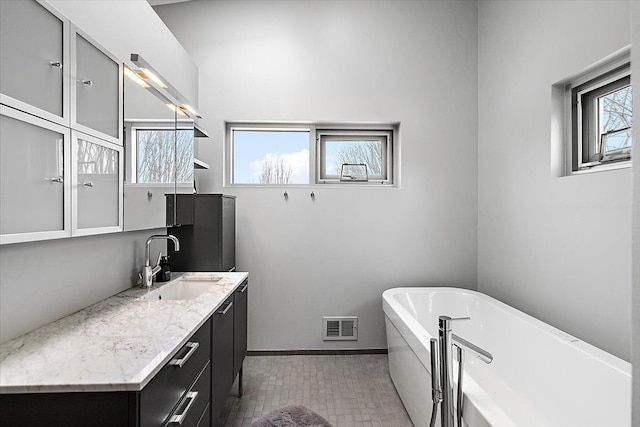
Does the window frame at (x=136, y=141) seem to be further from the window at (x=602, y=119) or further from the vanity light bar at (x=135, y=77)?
the window at (x=602, y=119)

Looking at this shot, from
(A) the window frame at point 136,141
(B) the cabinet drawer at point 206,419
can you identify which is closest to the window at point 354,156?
(A) the window frame at point 136,141

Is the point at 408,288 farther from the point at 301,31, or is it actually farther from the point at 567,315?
the point at 301,31

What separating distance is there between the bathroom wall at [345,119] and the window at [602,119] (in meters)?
1.09

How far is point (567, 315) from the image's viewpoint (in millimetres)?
2238

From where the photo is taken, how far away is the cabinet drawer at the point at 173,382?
108 cm

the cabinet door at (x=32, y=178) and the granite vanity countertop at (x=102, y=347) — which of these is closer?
the granite vanity countertop at (x=102, y=347)

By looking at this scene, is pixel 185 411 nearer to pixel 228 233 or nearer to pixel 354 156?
pixel 228 233

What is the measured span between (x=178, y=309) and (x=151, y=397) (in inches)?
25.0

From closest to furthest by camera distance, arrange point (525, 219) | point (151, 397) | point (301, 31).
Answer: point (151, 397) < point (525, 219) < point (301, 31)

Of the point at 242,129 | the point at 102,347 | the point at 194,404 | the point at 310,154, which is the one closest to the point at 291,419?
the point at 194,404

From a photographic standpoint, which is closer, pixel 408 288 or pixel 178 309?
pixel 178 309

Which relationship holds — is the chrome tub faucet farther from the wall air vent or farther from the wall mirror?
the wall air vent

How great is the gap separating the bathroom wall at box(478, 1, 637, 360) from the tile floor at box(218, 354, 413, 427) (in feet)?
3.86

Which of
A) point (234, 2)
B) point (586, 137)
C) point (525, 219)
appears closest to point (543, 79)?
point (586, 137)
